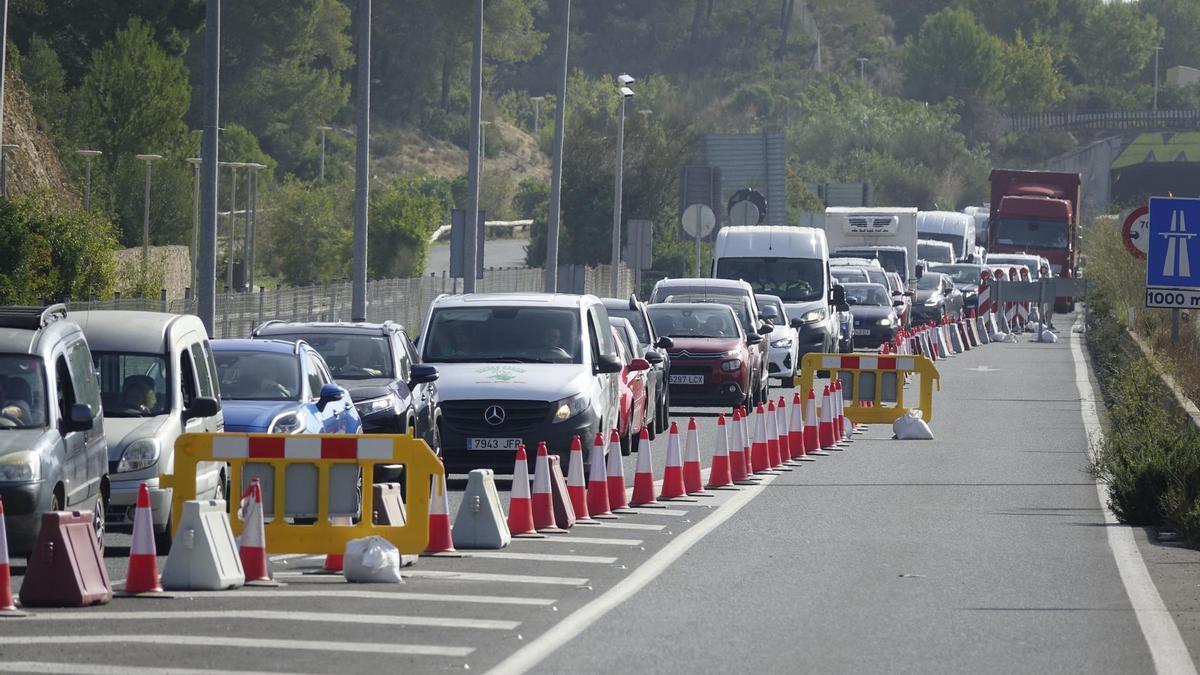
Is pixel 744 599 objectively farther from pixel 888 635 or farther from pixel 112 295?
pixel 112 295

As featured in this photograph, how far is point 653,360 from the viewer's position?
24672 mm

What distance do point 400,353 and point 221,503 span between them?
8450 millimetres

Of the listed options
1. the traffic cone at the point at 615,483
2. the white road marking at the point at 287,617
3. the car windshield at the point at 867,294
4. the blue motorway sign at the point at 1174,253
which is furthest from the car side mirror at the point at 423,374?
the car windshield at the point at 867,294

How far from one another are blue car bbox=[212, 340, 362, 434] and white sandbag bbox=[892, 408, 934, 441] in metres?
9.02

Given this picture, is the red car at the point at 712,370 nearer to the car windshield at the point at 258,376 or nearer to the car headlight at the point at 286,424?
the car windshield at the point at 258,376

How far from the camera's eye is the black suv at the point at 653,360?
24859 mm

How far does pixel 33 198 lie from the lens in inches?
1448

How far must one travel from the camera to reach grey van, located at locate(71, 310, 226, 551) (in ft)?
48.0

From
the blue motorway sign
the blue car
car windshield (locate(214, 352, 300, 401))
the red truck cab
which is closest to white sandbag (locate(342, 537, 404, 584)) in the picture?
the blue car

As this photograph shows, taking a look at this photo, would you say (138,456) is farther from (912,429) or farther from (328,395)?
(912,429)

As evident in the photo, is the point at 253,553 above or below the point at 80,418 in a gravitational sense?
below

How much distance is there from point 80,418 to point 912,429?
1413 cm

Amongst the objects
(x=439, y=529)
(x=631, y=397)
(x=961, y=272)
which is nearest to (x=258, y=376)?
(x=439, y=529)

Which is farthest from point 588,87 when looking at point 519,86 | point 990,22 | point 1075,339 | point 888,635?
point 888,635
